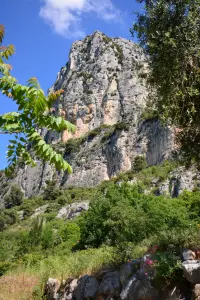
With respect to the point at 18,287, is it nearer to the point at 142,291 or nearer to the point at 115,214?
the point at 142,291

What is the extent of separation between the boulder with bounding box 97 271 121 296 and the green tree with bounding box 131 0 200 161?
146 inches

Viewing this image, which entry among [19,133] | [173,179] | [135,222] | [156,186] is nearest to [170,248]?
[19,133]

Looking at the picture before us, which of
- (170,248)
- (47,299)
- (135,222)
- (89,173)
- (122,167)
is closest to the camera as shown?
(170,248)

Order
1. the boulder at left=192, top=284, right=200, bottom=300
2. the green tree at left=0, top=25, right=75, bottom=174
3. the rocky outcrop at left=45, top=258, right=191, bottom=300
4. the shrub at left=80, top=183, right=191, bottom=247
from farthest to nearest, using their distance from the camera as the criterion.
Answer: the shrub at left=80, top=183, right=191, bottom=247 < the rocky outcrop at left=45, top=258, right=191, bottom=300 < the boulder at left=192, top=284, right=200, bottom=300 < the green tree at left=0, top=25, right=75, bottom=174

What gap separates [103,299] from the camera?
8.84 meters

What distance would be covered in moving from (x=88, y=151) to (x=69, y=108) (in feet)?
60.3

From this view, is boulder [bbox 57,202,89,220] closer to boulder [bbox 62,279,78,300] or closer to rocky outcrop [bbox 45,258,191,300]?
boulder [bbox 62,279,78,300]

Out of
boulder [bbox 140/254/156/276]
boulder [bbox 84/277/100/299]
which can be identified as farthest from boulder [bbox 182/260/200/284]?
boulder [bbox 84/277/100/299]

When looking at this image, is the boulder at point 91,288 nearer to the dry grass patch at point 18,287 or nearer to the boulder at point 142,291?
the boulder at point 142,291

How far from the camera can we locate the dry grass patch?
1105 cm

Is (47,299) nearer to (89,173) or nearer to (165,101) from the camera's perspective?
(165,101)

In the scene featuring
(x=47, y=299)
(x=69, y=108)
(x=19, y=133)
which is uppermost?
(x=69, y=108)

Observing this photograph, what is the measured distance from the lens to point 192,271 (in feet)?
21.2

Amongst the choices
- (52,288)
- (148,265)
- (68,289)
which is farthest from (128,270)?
(52,288)
